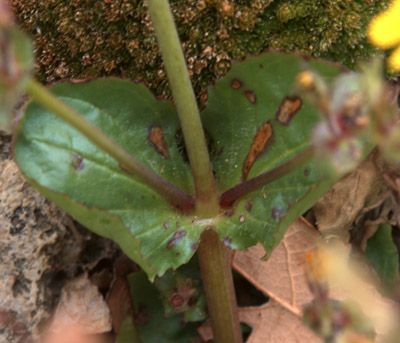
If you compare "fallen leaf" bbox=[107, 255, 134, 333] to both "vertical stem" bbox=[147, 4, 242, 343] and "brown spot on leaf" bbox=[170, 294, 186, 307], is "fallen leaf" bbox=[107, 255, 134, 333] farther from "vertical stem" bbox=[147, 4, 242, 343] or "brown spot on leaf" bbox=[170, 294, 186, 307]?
"vertical stem" bbox=[147, 4, 242, 343]

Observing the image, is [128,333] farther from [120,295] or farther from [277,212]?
[277,212]

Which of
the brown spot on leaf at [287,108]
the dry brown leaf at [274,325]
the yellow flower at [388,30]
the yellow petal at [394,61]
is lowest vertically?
the dry brown leaf at [274,325]

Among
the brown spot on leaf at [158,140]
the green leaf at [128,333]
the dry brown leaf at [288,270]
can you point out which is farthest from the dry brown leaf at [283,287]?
the brown spot on leaf at [158,140]

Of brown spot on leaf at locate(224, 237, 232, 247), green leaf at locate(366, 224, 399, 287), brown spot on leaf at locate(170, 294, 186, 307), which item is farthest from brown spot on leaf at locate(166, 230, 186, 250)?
green leaf at locate(366, 224, 399, 287)

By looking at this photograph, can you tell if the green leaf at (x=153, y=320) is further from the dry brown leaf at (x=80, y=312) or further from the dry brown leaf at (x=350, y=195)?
the dry brown leaf at (x=350, y=195)

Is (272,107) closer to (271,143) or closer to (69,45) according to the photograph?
(271,143)
